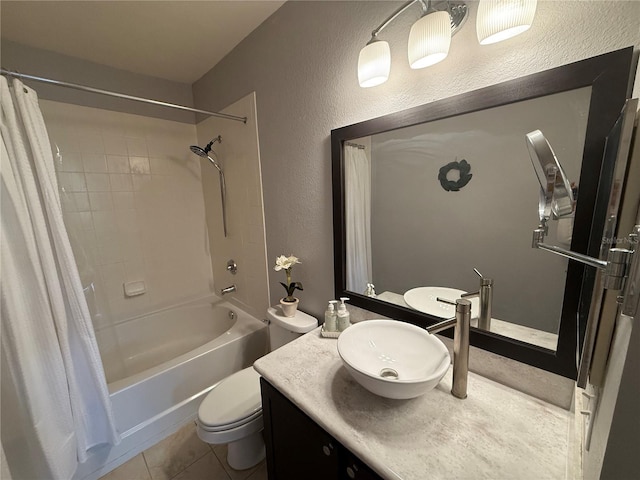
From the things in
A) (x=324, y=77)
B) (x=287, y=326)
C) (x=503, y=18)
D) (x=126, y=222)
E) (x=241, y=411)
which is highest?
(x=324, y=77)

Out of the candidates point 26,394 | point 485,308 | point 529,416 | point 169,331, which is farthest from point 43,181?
point 529,416

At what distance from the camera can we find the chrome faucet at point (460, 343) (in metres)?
0.73

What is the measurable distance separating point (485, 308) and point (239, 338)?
4.90 feet

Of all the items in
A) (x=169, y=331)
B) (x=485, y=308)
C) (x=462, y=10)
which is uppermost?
(x=462, y=10)

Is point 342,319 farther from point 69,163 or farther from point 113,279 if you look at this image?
point 69,163

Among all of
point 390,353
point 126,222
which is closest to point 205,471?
point 390,353

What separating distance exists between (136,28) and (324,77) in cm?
121

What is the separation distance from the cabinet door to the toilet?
0.21 meters

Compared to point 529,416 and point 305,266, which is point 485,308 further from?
point 305,266

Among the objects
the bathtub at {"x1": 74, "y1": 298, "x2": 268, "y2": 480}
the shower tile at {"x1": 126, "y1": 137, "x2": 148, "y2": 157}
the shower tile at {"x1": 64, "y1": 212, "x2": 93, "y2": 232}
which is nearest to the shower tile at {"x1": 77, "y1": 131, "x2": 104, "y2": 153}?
the shower tile at {"x1": 126, "y1": 137, "x2": 148, "y2": 157}

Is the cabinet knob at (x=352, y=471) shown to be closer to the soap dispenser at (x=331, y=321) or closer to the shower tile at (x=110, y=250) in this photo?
the soap dispenser at (x=331, y=321)

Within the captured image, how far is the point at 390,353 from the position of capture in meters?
0.91

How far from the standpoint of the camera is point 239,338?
1.70 m

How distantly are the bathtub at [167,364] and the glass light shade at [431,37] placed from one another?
1785 mm
